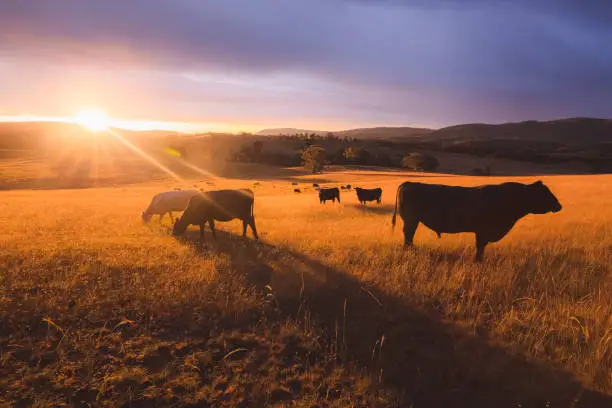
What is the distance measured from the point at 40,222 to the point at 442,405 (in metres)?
14.9

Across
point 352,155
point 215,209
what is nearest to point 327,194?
point 215,209

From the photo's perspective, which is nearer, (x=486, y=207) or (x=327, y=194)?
(x=486, y=207)

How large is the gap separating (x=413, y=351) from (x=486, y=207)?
14.2ft

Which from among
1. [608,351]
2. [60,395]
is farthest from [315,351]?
[608,351]

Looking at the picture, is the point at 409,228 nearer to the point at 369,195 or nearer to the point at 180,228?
the point at 180,228

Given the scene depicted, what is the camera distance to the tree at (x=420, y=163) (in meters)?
86.0

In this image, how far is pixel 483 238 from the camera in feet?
23.3

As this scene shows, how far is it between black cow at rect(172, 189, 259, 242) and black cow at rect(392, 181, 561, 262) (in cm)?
519

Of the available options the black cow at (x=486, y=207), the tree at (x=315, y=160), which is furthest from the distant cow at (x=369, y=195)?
the tree at (x=315, y=160)

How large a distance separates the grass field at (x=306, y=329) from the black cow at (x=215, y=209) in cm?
309

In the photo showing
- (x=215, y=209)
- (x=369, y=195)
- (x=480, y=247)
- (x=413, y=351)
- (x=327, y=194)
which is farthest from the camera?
(x=327, y=194)

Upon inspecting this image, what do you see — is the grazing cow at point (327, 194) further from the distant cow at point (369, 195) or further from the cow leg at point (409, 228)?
the cow leg at point (409, 228)

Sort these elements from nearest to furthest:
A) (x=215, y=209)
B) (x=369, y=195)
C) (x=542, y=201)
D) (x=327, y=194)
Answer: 1. (x=542, y=201)
2. (x=215, y=209)
3. (x=369, y=195)
4. (x=327, y=194)

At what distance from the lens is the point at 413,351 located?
159 inches
